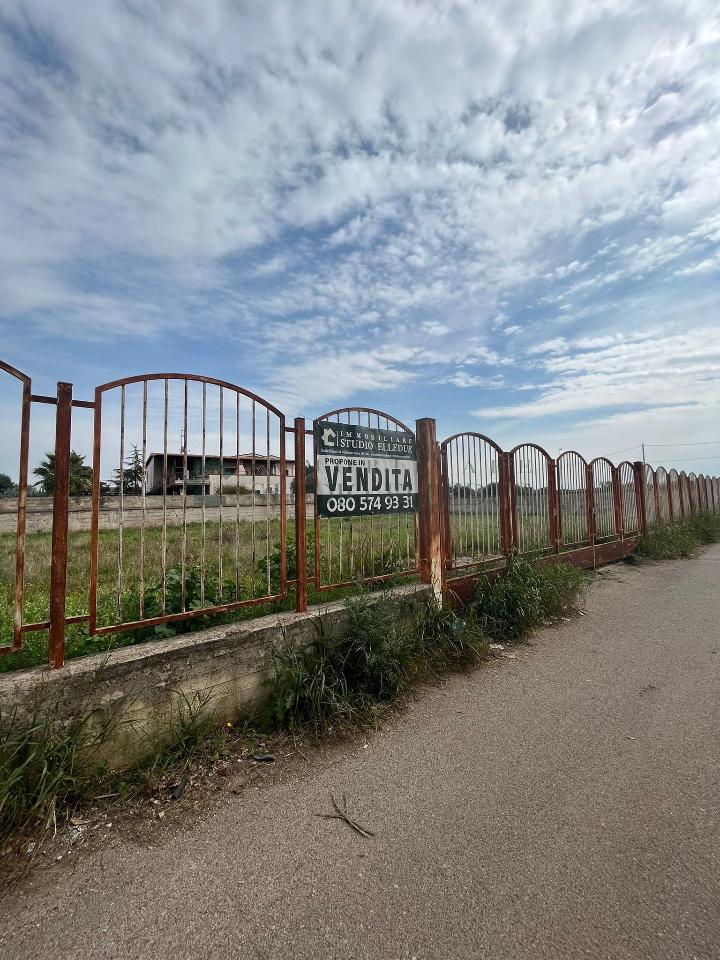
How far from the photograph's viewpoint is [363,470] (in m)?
4.65

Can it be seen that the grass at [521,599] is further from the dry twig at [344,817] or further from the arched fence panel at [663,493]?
the arched fence panel at [663,493]

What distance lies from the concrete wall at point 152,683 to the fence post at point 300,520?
1.03 feet

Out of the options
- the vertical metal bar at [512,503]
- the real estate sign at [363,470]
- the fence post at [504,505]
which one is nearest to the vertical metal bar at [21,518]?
the real estate sign at [363,470]

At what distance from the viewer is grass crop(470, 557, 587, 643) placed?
206 inches

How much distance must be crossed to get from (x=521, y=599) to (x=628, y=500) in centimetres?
702

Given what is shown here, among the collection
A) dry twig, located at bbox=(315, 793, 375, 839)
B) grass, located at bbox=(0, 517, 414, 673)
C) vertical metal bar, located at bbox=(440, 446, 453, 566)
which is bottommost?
dry twig, located at bbox=(315, 793, 375, 839)

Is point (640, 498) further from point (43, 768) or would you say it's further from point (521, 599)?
point (43, 768)

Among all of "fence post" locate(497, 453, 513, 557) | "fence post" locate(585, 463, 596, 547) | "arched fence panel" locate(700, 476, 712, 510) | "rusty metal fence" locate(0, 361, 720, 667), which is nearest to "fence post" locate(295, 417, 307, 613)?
"rusty metal fence" locate(0, 361, 720, 667)

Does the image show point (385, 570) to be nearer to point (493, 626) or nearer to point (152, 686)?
point (493, 626)

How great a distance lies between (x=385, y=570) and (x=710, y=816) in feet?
9.88

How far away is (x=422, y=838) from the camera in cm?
224

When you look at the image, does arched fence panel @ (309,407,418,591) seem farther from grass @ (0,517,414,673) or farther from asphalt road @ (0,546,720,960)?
asphalt road @ (0,546,720,960)

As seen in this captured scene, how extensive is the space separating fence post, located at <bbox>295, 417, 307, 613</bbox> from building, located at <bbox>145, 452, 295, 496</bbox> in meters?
0.09

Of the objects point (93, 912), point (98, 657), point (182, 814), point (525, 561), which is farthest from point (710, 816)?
point (525, 561)
